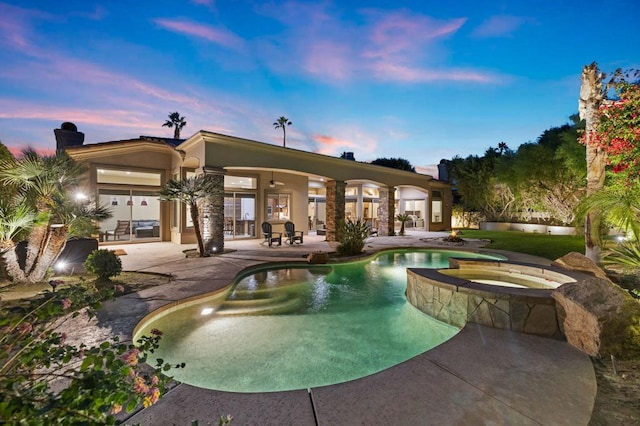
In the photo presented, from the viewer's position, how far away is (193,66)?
48.6 feet

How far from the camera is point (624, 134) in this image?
5.20 m

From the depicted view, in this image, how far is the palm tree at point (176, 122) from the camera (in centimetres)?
3419

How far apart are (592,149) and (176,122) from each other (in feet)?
124

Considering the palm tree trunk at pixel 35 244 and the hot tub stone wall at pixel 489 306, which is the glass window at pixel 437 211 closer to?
the hot tub stone wall at pixel 489 306

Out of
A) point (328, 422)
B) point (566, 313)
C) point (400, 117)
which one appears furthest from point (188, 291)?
point (400, 117)

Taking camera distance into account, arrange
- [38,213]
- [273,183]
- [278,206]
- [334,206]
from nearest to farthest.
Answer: [38,213] → [273,183] → [334,206] → [278,206]

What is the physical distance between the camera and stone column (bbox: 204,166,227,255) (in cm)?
1083

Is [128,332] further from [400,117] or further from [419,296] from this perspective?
[400,117]

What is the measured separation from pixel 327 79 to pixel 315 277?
1256 centimetres

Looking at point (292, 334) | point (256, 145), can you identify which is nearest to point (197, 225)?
point (256, 145)

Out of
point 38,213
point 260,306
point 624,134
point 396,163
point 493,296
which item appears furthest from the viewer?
point 396,163

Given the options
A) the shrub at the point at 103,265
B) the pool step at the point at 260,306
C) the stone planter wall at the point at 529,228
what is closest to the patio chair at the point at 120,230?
the shrub at the point at 103,265

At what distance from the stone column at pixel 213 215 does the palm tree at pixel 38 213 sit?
13.1ft

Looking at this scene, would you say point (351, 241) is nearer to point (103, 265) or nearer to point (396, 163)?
point (103, 265)
